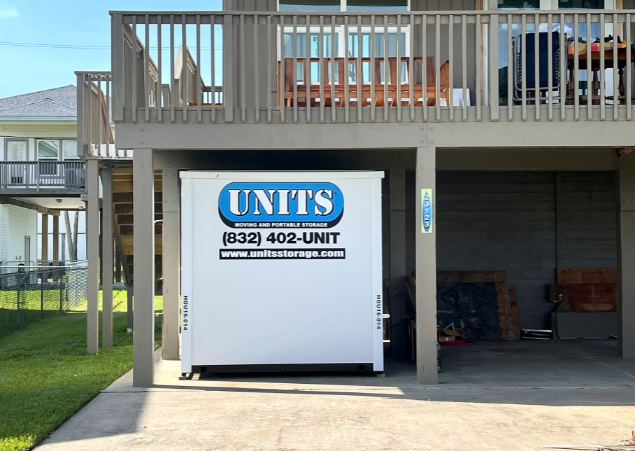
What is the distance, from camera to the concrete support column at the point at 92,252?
12.2 metres

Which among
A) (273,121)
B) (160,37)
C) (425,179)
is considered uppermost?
(160,37)

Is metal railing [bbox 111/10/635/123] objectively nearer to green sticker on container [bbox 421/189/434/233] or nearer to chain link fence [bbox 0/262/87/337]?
green sticker on container [bbox 421/189/434/233]

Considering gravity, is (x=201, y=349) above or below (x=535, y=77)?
below

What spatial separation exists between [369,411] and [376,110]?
3466 millimetres

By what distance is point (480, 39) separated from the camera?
30.5ft

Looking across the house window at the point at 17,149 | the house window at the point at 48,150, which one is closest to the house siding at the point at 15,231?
the house window at the point at 17,149

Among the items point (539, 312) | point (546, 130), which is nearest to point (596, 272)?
point (539, 312)

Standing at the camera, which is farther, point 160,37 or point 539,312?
point 539,312

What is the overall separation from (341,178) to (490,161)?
2.95 meters

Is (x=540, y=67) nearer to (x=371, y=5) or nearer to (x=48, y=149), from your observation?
(x=371, y=5)

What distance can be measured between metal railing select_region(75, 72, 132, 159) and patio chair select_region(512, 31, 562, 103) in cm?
605

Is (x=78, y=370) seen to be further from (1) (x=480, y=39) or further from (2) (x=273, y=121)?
(1) (x=480, y=39)

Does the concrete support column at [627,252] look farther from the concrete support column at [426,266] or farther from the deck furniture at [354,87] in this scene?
the concrete support column at [426,266]

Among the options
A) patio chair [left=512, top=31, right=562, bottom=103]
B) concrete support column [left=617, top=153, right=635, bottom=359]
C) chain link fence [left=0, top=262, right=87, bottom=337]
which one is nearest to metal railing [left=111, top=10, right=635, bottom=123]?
patio chair [left=512, top=31, right=562, bottom=103]
